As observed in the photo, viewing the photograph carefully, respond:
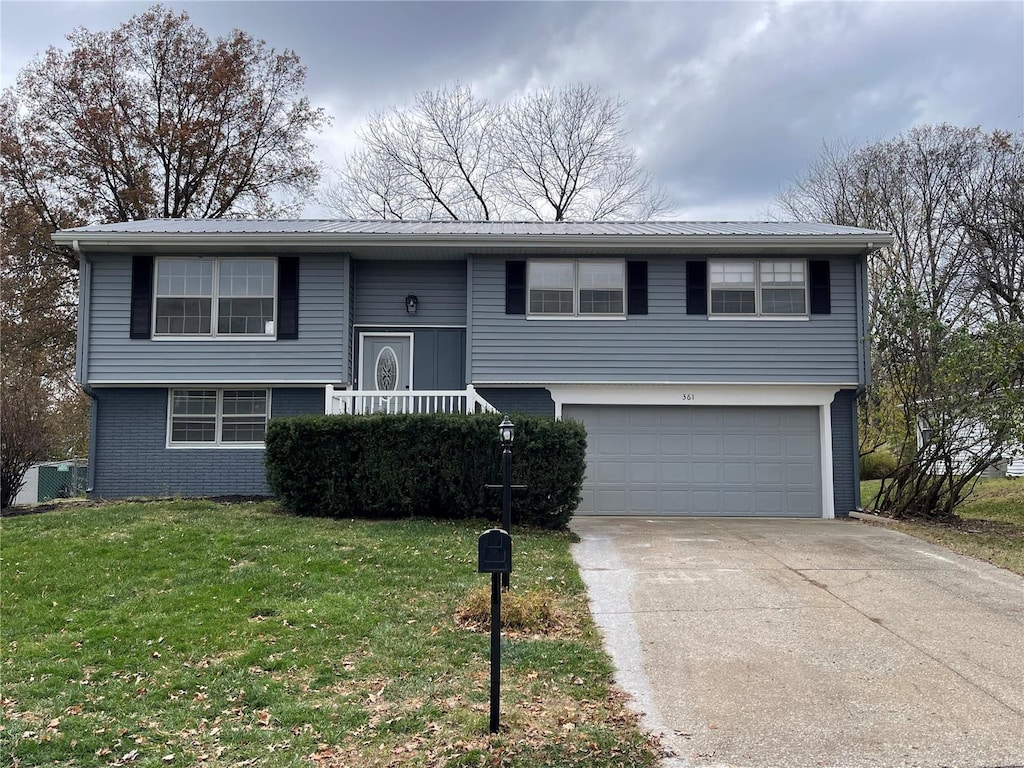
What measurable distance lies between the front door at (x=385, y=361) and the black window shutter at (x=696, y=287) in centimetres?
472

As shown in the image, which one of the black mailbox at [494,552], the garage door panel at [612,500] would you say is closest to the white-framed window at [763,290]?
the garage door panel at [612,500]

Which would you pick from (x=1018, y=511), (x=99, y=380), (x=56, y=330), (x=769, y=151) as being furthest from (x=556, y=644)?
(x=56, y=330)

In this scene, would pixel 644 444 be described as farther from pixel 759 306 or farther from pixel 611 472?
pixel 759 306

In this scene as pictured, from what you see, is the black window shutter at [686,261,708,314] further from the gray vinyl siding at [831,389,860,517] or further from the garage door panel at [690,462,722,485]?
the gray vinyl siding at [831,389,860,517]

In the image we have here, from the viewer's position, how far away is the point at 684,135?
1795 centimetres

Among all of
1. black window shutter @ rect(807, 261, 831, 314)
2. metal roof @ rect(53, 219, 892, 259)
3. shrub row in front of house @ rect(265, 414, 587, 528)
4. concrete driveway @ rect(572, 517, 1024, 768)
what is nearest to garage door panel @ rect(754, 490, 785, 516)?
black window shutter @ rect(807, 261, 831, 314)

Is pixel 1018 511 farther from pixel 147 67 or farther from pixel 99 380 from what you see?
pixel 147 67

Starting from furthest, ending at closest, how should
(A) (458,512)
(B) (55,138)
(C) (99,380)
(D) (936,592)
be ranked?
(B) (55,138) → (C) (99,380) → (A) (458,512) → (D) (936,592)

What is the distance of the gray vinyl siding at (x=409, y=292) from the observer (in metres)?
13.4

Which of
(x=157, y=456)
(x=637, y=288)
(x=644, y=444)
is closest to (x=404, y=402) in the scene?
(x=644, y=444)

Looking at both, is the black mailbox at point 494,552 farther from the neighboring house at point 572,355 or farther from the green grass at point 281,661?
the neighboring house at point 572,355

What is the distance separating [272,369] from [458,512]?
4.48m

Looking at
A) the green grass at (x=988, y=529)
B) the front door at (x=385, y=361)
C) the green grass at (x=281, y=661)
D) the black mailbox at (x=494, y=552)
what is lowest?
the green grass at (x=281, y=661)

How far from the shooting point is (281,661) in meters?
5.14
